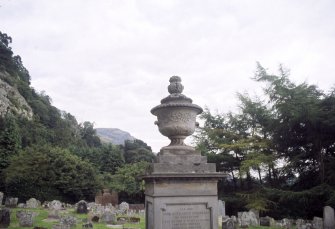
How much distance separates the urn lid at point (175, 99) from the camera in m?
5.78

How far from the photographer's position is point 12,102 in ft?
162

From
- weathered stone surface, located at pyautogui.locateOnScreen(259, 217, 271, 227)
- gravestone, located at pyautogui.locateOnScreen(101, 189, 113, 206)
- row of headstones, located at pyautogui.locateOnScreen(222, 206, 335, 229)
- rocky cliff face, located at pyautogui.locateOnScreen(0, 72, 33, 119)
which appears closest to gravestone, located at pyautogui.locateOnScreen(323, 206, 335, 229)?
row of headstones, located at pyautogui.locateOnScreen(222, 206, 335, 229)

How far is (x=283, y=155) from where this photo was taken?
21.1 metres

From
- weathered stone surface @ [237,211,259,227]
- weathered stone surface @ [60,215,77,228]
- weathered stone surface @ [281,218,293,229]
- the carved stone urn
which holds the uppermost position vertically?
the carved stone urn

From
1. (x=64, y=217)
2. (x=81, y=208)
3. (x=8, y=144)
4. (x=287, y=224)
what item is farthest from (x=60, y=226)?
(x=8, y=144)

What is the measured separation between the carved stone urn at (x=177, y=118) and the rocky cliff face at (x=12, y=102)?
4391cm

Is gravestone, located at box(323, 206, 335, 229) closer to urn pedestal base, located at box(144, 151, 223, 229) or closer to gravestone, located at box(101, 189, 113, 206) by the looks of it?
urn pedestal base, located at box(144, 151, 223, 229)

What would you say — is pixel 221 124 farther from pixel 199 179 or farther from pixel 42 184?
pixel 199 179

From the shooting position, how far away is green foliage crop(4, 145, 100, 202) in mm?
26859

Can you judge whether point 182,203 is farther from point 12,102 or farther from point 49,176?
point 12,102

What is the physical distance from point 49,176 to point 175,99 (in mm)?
24655

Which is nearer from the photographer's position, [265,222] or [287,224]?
[287,224]

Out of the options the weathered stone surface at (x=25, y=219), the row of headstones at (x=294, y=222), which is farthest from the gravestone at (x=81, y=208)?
the row of headstones at (x=294, y=222)

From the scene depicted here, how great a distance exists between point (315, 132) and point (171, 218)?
53.8 feet
